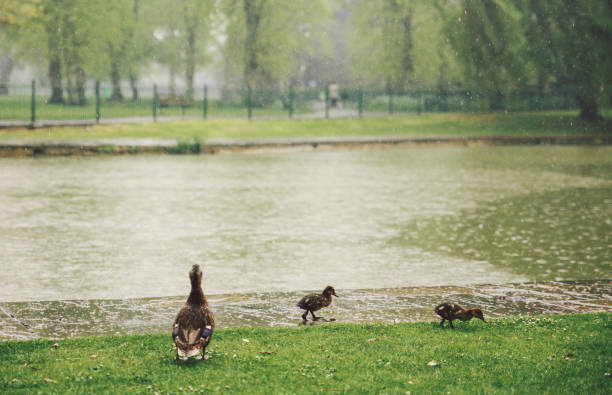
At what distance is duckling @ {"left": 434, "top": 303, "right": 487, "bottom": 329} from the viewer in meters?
6.73

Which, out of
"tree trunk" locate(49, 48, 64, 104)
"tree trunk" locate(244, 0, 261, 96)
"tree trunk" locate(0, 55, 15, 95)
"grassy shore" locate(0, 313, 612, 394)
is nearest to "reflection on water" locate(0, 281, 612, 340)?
"grassy shore" locate(0, 313, 612, 394)

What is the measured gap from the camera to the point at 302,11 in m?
54.8

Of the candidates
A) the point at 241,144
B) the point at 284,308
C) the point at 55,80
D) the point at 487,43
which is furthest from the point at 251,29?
the point at 284,308

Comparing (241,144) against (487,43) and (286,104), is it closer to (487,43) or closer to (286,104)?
(286,104)

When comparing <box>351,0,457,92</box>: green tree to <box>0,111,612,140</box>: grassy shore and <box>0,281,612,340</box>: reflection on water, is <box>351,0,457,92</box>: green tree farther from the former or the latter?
<box>0,281,612,340</box>: reflection on water

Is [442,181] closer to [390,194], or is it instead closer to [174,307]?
[390,194]

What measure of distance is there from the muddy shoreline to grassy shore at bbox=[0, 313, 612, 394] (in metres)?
19.5

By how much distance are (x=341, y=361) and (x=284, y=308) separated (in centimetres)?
159

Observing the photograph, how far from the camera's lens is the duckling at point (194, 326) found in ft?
18.2

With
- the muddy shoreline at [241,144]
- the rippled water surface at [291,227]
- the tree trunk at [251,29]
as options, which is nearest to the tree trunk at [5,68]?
the tree trunk at [251,29]

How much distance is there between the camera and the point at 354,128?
35281 millimetres

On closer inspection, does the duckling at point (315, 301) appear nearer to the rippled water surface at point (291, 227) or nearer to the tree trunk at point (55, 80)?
the rippled water surface at point (291, 227)

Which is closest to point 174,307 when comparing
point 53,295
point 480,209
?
point 53,295

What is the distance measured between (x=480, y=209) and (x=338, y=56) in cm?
7168
